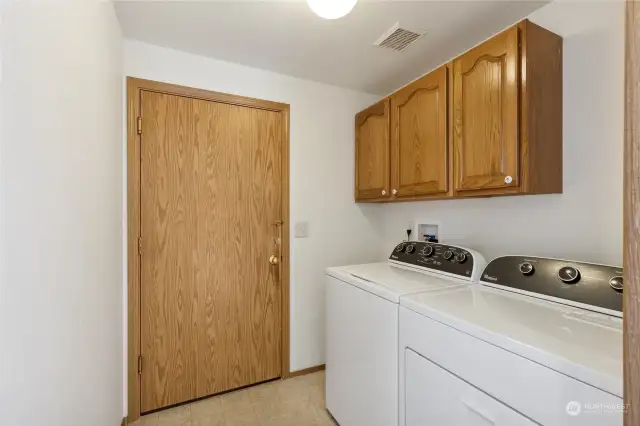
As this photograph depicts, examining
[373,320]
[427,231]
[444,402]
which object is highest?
[427,231]

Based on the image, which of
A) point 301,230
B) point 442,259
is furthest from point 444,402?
point 301,230

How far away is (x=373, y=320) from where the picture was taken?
139 cm

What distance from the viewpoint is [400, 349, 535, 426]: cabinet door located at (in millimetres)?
861

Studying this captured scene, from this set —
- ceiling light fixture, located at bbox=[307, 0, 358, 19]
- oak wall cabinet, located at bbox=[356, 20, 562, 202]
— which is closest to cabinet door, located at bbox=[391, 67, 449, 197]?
oak wall cabinet, located at bbox=[356, 20, 562, 202]

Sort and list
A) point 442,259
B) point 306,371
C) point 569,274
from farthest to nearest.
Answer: point 306,371 < point 442,259 < point 569,274

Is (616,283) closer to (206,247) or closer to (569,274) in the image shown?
(569,274)

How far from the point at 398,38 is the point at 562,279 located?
150 centimetres

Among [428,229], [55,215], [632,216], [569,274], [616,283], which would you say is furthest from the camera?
[428,229]

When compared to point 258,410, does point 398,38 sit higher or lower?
higher

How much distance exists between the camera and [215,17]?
1549mm

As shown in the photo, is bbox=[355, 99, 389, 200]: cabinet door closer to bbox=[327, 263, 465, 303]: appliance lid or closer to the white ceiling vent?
the white ceiling vent

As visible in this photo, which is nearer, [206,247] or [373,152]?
[206,247]

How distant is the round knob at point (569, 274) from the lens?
3.69 ft

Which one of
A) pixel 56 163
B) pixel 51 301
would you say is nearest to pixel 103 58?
pixel 56 163
